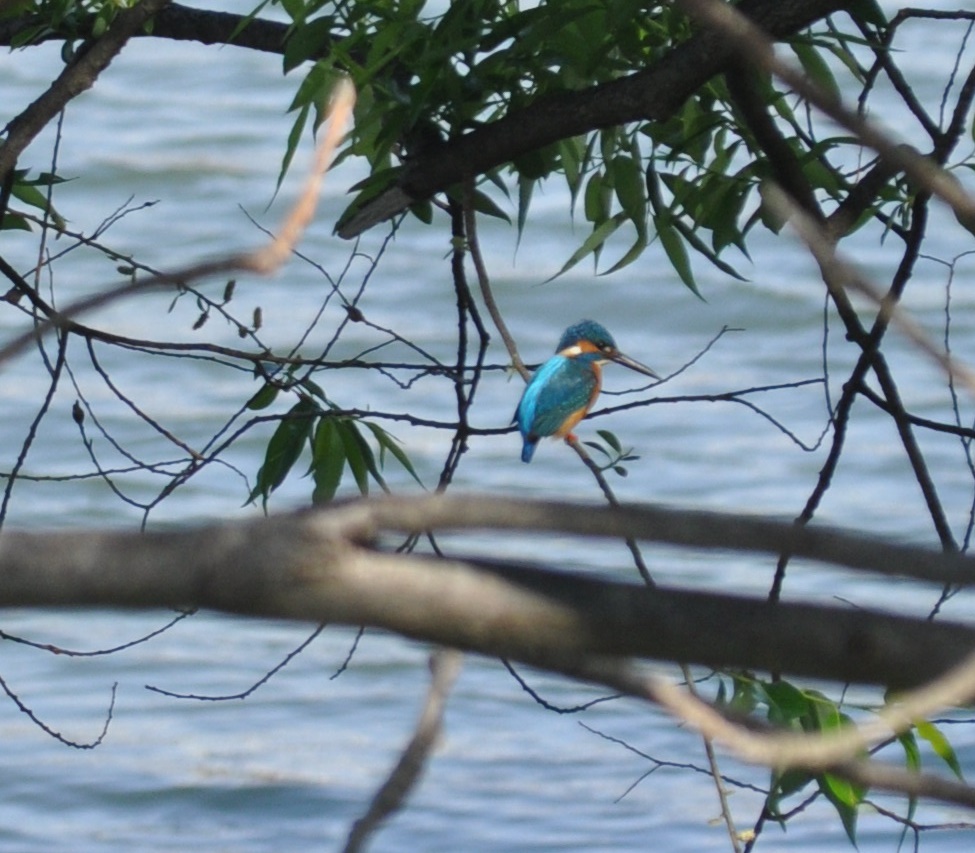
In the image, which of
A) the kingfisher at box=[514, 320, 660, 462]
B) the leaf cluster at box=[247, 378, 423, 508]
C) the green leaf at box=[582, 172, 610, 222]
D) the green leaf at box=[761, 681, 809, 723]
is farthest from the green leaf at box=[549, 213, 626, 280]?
the green leaf at box=[761, 681, 809, 723]

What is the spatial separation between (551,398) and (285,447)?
0.95 feet

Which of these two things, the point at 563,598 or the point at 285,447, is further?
the point at 285,447

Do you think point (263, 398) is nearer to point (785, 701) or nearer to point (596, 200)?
point (596, 200)

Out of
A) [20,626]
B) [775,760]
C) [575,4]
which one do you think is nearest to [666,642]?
[775,760]

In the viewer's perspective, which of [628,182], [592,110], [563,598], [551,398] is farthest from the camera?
[551,398]

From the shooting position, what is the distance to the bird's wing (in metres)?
1.81

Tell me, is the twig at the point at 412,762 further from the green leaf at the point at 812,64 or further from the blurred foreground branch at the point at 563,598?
the green leaf at the point at 812,64

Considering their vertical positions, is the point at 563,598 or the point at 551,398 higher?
the point at 563,598

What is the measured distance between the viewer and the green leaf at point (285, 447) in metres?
1.72

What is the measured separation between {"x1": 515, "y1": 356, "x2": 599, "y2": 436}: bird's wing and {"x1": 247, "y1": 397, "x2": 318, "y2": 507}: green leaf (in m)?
0.23

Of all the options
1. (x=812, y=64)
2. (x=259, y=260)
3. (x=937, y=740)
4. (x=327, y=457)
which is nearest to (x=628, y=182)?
(x=812, y=64)

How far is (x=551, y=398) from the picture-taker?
184 cm

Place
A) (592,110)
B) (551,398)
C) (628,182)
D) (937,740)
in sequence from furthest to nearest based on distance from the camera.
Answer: (551,398) → (628,182) → (937,740) → (592,110)

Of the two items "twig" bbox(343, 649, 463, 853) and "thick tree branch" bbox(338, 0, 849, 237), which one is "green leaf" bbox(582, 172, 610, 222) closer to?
"thick tree branch" bbox(338, 0, 849, 237)
